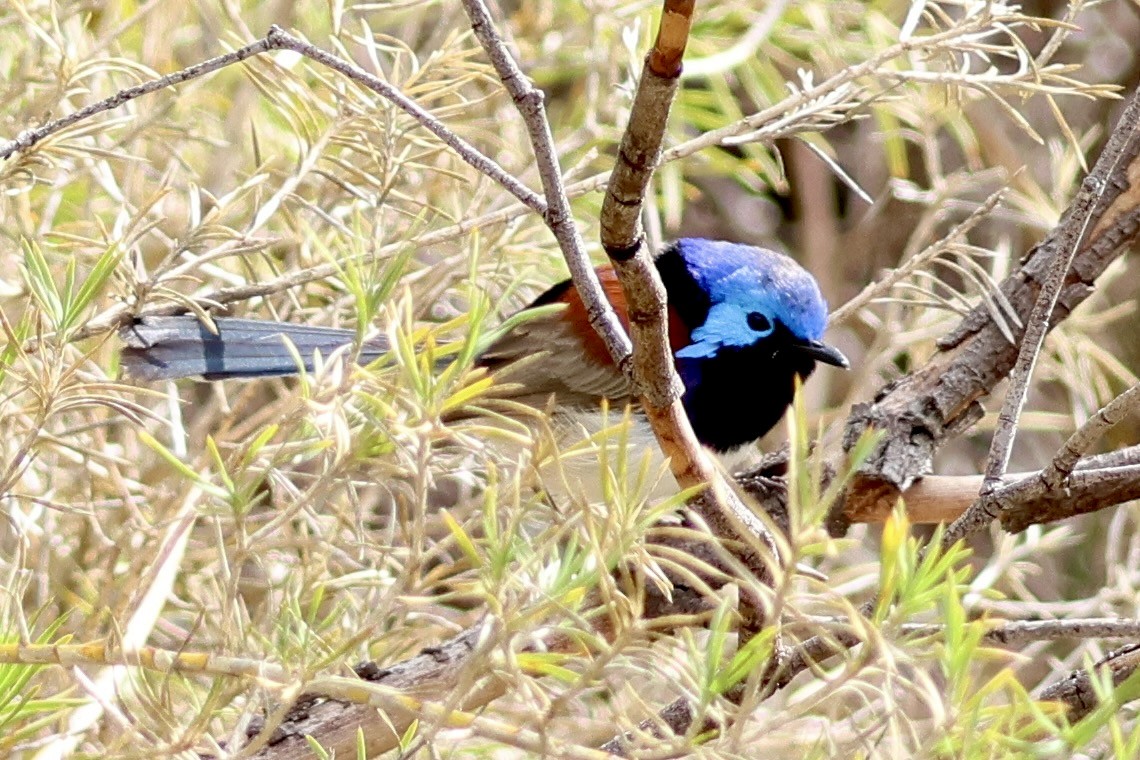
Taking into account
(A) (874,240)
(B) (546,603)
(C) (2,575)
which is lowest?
(A) (874,240)

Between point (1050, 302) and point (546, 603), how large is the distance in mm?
777

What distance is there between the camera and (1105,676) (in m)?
1.05

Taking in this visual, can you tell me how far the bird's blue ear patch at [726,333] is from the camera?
2.88 meters

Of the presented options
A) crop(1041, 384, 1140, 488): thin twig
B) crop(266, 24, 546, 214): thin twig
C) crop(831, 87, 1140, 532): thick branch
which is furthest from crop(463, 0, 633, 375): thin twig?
crop(831, 87, 1140, 532): thick branch

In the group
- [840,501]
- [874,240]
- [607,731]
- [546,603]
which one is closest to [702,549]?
[840,501]

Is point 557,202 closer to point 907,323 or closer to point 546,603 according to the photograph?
point 546,603

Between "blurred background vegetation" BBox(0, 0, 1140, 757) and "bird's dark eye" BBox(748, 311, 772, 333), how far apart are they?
0.26 m

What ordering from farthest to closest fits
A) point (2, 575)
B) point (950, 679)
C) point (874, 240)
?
point (874, 240) → point (2, 575) → point (950, 679)

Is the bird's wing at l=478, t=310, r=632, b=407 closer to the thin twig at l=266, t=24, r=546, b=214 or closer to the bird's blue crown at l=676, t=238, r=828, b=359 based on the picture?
the bird's blue crown at l=676, t=238, r=828, b=359

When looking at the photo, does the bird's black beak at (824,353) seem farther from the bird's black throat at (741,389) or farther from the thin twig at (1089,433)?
the thin twig at (1089,433)

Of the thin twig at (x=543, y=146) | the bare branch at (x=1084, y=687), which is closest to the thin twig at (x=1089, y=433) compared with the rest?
the bare branch at (x=1084, y=687)

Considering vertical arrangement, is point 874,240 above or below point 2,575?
below

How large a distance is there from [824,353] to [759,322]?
165mm

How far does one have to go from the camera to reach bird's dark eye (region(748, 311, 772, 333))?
2.86m
